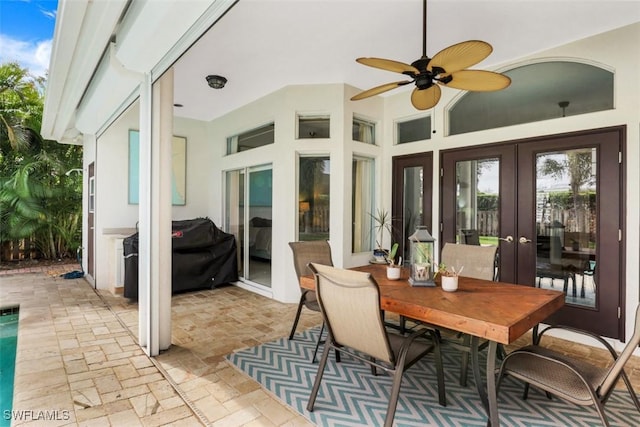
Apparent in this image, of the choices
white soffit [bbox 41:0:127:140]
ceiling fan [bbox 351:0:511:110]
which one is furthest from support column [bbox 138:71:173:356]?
ceiling fan [bbox 351:0:511:110]

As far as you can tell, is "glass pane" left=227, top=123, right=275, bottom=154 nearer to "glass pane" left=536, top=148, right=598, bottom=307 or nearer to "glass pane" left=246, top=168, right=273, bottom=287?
"glass pane" left=246, top=168, right=273, bottom=287

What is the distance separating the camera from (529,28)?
3.10 meters

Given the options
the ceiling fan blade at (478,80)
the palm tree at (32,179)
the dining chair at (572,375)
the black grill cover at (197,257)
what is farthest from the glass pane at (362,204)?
the palm tree at (32,179)

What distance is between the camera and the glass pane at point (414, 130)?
4.54 m

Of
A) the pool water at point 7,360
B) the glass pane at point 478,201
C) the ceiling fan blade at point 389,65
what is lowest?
the pool water at point 7,360

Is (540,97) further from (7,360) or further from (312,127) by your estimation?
(7,360)

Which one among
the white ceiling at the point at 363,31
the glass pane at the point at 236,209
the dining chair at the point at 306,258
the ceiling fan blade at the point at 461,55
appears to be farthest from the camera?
the glass pane at the point at 236,209

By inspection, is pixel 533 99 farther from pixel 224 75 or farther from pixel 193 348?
pixel 193 348

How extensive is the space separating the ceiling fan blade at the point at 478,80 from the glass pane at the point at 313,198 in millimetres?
2372

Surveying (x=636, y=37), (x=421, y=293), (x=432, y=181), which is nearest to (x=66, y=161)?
(x=432, y=181)

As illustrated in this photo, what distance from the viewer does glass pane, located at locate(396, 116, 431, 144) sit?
4.54 m

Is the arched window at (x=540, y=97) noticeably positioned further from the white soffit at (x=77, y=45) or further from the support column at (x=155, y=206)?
the white soffit at (x=77, y=45)

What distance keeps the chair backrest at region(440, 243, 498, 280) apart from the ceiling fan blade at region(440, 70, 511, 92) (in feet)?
4.46
